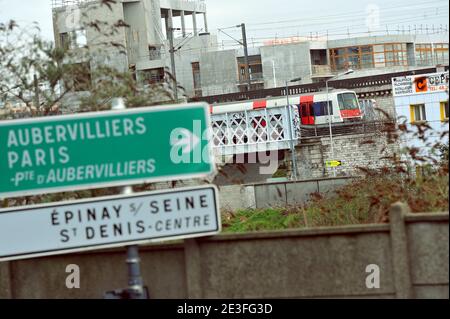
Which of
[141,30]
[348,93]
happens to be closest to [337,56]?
[141,30]

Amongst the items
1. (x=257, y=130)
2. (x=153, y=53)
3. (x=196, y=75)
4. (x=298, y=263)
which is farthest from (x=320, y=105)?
(x=298, y=263)

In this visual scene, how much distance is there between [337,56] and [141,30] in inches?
731

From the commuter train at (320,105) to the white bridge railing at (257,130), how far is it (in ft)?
14.0

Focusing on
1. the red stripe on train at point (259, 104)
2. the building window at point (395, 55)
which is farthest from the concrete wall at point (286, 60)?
the red stripe on train at point (259, 104)

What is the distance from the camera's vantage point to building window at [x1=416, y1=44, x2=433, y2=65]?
319 ft

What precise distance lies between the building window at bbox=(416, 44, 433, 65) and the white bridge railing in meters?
42.4

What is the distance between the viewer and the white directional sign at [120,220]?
318 inches

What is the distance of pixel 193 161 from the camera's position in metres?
8.18

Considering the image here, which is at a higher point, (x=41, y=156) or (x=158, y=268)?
(x=41, y=156)

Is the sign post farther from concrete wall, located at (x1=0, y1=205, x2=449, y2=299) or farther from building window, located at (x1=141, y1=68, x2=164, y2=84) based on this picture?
building window, located at (x1=141, y1=68, x2=164, y2=84)

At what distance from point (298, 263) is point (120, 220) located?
5.64 feet

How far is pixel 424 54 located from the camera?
328 ft

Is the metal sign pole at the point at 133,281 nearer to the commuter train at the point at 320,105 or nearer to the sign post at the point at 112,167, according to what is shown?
the sign post at the point at 112,167
